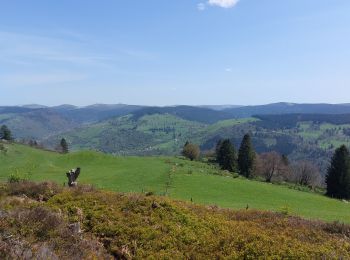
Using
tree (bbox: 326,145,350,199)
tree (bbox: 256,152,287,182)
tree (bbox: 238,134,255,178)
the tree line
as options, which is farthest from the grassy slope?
tree (bbox: 256,152,287,182)

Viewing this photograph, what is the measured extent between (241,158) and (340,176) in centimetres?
2539

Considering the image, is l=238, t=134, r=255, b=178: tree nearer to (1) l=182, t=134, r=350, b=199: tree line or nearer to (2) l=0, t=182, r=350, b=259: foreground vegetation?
(1) l=182, t=134, r=350, b=199: tree line

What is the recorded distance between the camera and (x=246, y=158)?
9575cm

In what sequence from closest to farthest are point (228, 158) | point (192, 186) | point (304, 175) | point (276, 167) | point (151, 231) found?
point (151, 231) → point (192, 186) → point (228, 158) → point (276, 167) → point (304, 175)

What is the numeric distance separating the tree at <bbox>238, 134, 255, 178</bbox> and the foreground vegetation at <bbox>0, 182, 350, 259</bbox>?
7801 cm

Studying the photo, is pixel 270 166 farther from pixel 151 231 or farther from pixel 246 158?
pixel 151 231

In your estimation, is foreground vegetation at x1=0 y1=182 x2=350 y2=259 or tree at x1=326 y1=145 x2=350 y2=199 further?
tree at x1=326 y1=145 x2=350 y2=199

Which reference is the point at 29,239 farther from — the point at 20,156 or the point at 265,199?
the point at 20,156

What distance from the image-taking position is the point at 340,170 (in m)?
77.5

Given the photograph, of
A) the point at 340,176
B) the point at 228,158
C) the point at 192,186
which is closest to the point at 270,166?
the point at 228,158

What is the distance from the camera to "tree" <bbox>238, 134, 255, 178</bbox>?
9541cm

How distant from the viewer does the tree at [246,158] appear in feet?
313

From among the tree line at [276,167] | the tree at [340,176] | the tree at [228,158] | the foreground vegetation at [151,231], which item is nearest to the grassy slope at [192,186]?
the foreground vegetation at [151,231]

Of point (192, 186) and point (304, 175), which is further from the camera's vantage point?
point (304, 175)
